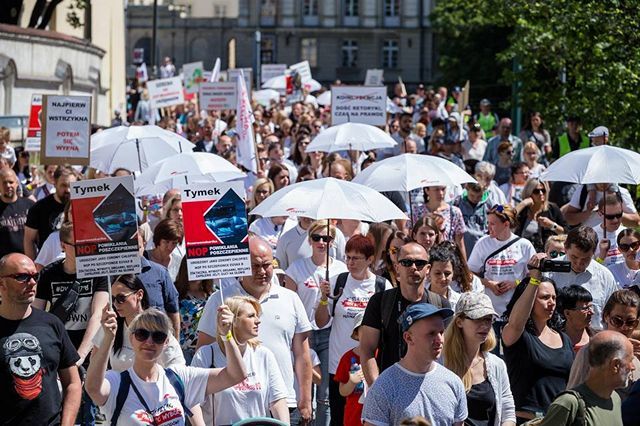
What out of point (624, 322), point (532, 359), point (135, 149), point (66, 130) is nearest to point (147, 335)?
point (532, 359)

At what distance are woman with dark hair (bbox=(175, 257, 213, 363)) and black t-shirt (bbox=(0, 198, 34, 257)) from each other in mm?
3555

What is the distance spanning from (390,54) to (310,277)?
355 feet

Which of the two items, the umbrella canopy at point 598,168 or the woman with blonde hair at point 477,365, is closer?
the woman with blonde hair at point 477,365

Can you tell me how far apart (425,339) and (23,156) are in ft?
45.2

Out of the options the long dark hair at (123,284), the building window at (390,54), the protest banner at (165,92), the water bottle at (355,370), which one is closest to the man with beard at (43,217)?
the long dark hair at (123,284)

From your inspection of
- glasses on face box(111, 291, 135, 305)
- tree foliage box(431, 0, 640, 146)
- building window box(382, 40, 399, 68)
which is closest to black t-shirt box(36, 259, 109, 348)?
glasses on face box(111, 291, 135, 305)

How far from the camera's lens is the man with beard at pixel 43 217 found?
12.7 meters

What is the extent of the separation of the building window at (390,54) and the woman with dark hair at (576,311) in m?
108

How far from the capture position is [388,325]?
28.7ft

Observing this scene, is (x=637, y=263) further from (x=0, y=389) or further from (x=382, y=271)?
(x=0, y=389)

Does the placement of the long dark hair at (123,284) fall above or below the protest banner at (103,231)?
below

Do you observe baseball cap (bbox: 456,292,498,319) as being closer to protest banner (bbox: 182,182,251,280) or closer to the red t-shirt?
the red t-shirt

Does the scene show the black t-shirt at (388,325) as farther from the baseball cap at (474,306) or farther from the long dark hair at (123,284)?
the long dark hair at (123,284)

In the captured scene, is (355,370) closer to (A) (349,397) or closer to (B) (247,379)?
(A) (349,397)
